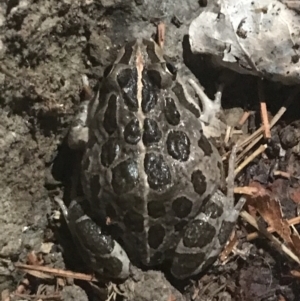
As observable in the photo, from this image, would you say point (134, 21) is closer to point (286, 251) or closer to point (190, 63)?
point (190, 63)

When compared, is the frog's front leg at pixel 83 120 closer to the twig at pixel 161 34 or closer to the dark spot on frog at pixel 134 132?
the dark spot on frog at pixel 134 132

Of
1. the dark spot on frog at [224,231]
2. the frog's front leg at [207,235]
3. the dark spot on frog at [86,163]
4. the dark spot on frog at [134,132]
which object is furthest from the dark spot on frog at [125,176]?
the dark spot on frog at [224,231]

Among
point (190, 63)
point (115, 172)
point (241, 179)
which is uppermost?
point (190, 63)

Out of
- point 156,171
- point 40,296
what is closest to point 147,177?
point 156,171

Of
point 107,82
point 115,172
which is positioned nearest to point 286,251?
point 115,172

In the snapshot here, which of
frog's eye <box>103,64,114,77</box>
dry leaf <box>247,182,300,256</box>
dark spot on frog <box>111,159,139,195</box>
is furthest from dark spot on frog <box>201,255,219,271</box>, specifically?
frog's eye <box>103,64,114,77</box>

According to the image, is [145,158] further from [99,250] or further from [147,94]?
[99,250]

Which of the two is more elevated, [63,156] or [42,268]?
[63,156]
